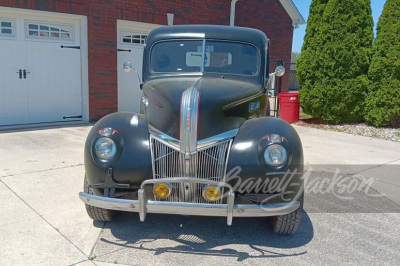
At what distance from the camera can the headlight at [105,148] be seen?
3.08m

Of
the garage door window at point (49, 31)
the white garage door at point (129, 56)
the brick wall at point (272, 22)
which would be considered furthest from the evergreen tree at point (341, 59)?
the garage door window at point (49, 31)

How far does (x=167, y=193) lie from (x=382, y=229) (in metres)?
2.35

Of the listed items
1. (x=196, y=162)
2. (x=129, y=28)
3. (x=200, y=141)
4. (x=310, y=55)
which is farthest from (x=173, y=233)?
(x=310, y=55)

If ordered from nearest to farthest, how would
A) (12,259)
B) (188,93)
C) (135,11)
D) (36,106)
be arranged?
1. (12,259)
2. (188,93)
3. (36,106)
4. (135,11)

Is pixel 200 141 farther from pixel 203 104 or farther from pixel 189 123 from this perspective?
pixel 203 104

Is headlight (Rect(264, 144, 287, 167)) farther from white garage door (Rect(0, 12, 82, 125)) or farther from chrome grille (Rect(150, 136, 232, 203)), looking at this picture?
white garage door (Rect(0, 12, 82, 125))

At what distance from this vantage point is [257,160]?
3.00m

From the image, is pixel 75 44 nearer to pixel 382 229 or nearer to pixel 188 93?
pixel 188 93

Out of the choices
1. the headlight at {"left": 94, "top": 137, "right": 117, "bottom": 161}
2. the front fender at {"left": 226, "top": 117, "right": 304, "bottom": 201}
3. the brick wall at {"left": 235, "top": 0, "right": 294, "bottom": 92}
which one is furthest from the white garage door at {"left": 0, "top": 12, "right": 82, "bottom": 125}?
the brick wall at {"left": 235, "top": 0, "right": 294, "bottom": 92}

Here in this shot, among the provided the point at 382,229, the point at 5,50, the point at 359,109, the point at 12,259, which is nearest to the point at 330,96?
the point at 359,109

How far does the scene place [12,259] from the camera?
2.90 metres

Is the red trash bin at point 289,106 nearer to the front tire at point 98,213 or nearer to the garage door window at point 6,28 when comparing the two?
the garage door window at point 6,28

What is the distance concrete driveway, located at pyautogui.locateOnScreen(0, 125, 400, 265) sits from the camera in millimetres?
3045

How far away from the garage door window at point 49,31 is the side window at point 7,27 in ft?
1.12
